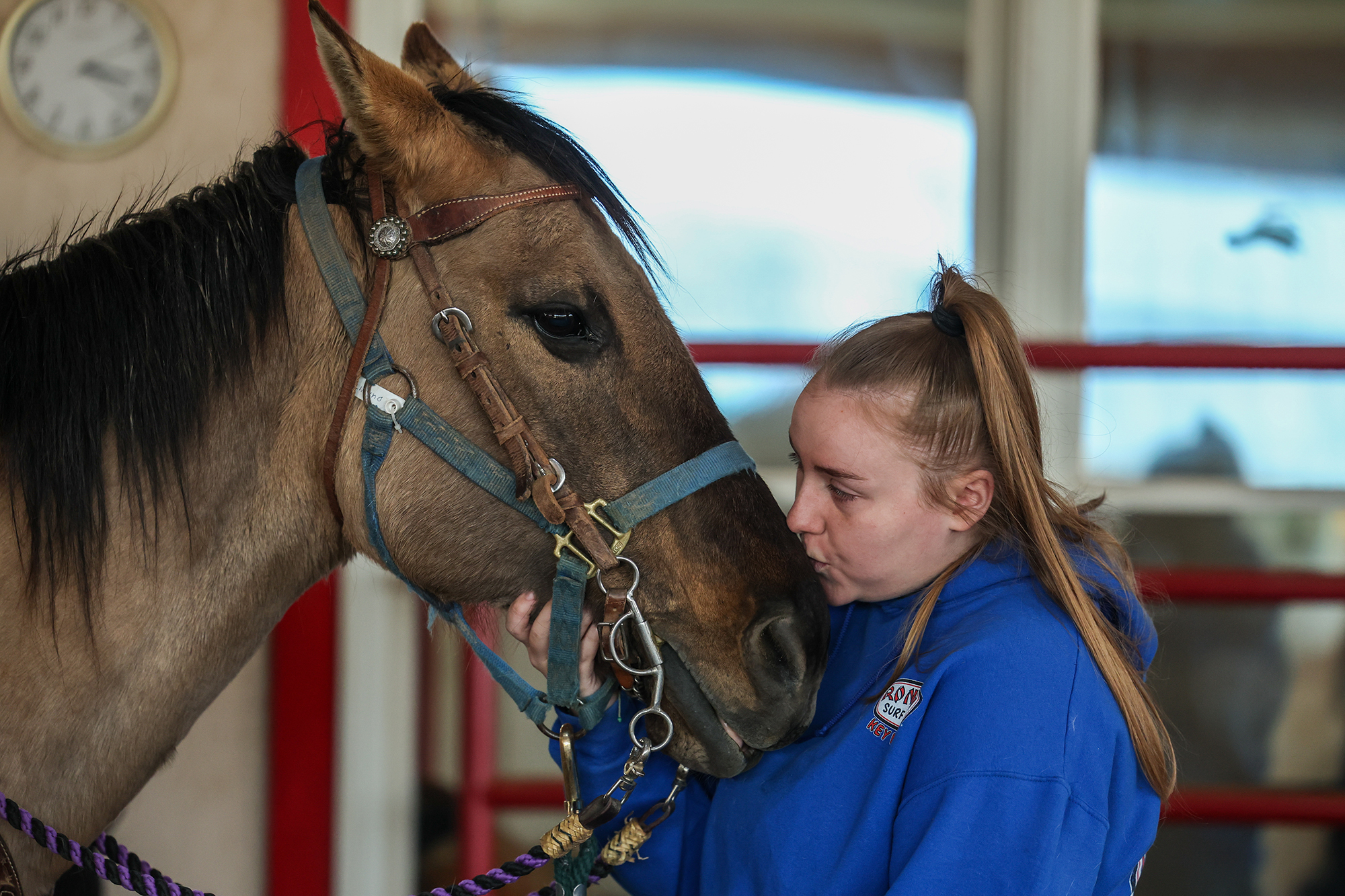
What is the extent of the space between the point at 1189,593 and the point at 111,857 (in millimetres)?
1737

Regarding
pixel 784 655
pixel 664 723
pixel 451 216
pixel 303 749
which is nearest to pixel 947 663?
pixel 784 655

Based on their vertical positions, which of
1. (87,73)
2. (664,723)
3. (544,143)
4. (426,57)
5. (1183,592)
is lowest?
(1183,592)

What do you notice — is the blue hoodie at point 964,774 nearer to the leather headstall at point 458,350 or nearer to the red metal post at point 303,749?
the leather headstall at point 458,350

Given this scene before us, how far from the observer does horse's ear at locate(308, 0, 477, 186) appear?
3.08 feet

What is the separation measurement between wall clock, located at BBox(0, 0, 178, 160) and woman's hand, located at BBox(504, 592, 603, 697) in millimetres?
1487

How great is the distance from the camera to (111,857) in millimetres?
1030

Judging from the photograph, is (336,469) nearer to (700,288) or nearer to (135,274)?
(135,274)

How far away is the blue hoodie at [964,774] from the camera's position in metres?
0.80

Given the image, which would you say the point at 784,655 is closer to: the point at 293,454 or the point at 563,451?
the point at 563,451

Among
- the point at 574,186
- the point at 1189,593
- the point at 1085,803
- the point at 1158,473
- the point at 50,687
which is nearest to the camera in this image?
the point at 1085,803

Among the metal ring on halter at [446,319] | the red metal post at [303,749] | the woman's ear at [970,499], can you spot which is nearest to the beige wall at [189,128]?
the red metal post at [303,749]

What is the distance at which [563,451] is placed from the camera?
1002 millimetres

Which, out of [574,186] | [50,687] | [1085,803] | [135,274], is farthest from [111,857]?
[1085,803]

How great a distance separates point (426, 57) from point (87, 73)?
3.34 feet
